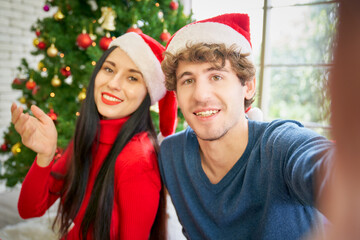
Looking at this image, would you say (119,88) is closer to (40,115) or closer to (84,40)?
(40,115)

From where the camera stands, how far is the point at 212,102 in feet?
3.00

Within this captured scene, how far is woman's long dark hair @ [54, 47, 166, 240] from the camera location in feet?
3.36

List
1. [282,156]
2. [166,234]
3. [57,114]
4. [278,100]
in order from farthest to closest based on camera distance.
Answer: [278,100]
[57,114]
[166,234]
[282,156]

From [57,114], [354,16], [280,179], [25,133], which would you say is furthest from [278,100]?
[354,16]

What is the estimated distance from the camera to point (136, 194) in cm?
97

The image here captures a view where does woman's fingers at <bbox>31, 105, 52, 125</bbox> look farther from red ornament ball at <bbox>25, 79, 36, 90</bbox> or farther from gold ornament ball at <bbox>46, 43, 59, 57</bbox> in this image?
red ornament ball at <bbox>25, 79, 36, 90</bbox>

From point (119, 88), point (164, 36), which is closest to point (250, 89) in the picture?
point (119, 88)

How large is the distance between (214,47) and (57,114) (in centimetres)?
148

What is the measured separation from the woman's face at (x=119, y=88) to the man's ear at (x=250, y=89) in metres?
0.45

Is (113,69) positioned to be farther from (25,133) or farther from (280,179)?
(280,179)

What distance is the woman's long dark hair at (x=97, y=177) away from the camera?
102 cm

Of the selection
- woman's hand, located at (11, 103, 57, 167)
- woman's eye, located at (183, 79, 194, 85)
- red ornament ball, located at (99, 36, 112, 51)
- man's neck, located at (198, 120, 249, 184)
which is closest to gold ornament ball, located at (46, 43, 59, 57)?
red ornament ball, located at (99, 36, 112, 51)

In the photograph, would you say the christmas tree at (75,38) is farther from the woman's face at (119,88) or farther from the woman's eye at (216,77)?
the woman's eye at (216,77)

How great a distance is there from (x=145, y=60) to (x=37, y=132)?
20.6 inches
